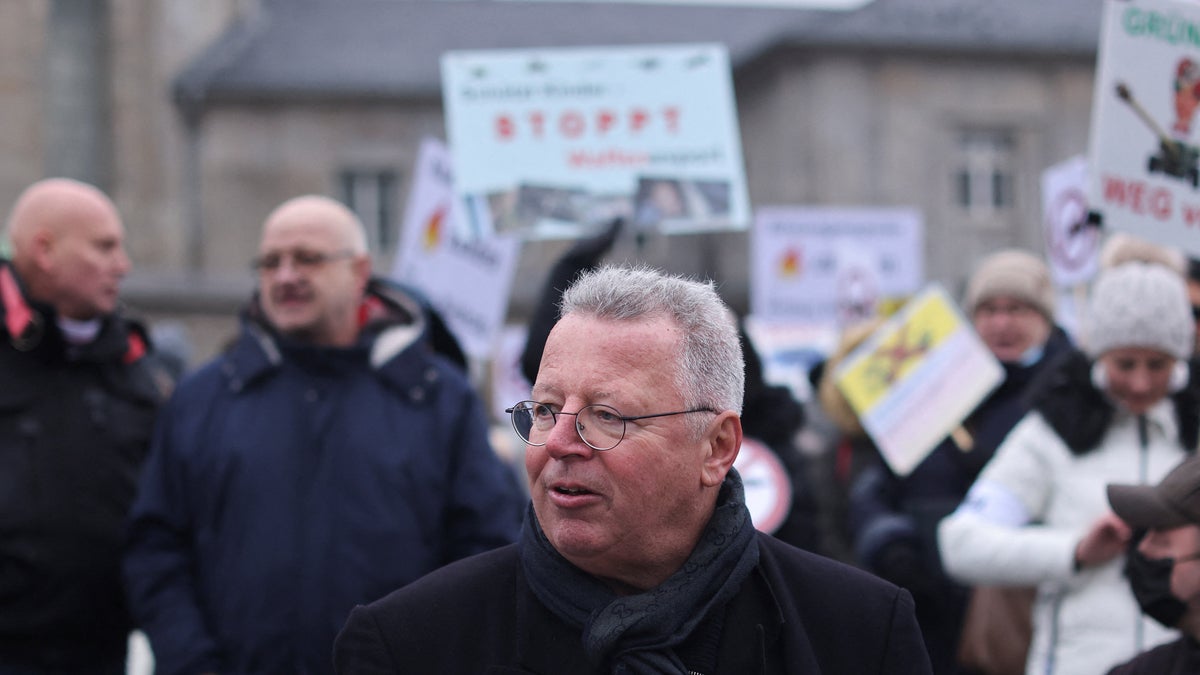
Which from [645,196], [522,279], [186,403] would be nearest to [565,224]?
[645,196]

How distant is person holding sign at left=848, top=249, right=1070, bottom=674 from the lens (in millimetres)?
4648

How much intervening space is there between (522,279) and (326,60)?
6.04 meters

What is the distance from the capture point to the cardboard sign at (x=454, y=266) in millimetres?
7020

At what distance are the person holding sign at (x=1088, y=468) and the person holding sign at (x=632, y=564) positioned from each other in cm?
152

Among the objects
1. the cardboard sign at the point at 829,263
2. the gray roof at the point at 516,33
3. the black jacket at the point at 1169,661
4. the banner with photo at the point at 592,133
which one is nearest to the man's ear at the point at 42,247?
the banner with photo at the point at 592,133

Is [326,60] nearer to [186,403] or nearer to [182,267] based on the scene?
[182,267]

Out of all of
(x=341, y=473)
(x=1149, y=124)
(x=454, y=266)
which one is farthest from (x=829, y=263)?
(x=341, y=473)

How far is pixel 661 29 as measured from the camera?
3325 cm

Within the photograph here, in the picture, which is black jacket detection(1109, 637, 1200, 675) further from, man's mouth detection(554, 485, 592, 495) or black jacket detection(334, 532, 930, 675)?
man's mouth detection(554, 485, 592, 495)

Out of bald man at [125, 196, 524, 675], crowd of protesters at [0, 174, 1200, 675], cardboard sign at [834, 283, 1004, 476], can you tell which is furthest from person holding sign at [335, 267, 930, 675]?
cardboard sign at [834, 283, 1004, 476]

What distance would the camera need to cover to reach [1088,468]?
387 centimetres

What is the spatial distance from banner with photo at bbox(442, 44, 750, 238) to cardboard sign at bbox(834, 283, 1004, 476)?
136 cm

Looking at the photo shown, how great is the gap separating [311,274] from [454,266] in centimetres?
312

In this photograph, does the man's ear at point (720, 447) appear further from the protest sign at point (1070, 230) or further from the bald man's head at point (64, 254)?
the protest sign at point (1070, 230)
